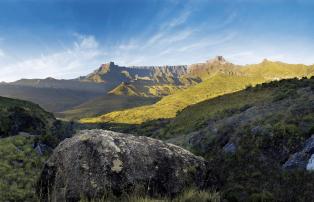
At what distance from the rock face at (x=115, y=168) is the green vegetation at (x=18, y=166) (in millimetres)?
5780

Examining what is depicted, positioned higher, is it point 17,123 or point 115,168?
point 115,168

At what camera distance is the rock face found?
9.87m

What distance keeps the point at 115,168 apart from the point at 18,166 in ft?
58.6

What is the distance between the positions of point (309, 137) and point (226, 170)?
194 inches

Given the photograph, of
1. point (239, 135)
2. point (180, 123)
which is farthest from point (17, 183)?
point (180, 123)

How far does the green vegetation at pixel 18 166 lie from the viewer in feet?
58.4

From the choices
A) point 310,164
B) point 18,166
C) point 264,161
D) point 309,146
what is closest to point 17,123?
point 18,166

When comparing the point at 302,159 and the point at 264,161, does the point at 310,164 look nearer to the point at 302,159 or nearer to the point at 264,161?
the point at 302,159

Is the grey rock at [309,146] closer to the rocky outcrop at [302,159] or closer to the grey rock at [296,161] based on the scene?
the rocky outcrop at [302,159]

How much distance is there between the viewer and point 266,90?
52.3m

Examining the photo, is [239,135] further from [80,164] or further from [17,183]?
[17,183]

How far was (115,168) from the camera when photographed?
1023 centimetres

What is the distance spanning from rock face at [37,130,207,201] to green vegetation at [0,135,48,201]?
19.0 ft

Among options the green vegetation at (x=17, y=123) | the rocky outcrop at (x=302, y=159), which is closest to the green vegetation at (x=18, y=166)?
the green vegetation at (x=17, y=123)
